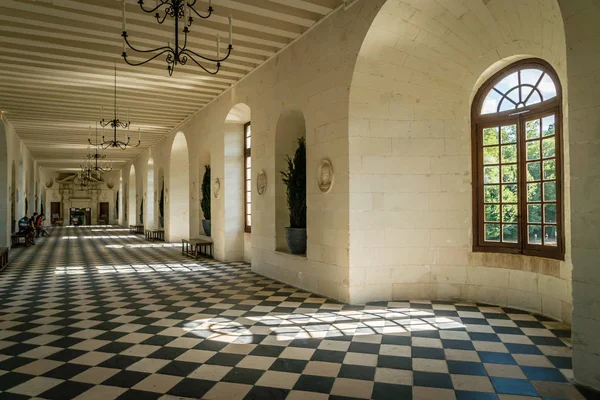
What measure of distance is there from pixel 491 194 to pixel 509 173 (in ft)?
1.16

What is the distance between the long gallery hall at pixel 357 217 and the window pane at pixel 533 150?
2 centimetres

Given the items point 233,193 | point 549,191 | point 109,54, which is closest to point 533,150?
point 549,191

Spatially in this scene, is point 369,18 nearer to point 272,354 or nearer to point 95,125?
point 272,354

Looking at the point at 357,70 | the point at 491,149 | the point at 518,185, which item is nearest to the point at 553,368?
the point at 518,185

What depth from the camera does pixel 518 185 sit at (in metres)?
5.36

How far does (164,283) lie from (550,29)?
6274 millimetres

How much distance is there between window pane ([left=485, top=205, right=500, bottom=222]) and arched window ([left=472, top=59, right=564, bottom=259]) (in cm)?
1

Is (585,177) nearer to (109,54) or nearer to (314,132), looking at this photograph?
(314,132)

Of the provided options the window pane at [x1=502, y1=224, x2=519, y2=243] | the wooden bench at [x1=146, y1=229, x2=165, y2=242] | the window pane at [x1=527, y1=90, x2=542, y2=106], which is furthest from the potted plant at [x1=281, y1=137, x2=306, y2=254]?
the wooden bench at [x1=146, y1=229, x2=165, y2=242]

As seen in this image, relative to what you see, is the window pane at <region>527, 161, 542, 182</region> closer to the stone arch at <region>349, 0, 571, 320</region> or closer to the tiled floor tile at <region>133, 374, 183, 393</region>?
the stone arch at <region>349, 0, 571, 320</region>

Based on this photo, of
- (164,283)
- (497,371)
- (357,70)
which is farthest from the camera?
(164,283)

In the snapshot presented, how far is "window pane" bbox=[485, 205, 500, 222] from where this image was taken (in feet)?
18.3

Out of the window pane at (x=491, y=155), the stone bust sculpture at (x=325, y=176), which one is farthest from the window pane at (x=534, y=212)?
the stone bust sculpture at (x=325, y=176)

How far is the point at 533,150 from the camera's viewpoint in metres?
5.17
